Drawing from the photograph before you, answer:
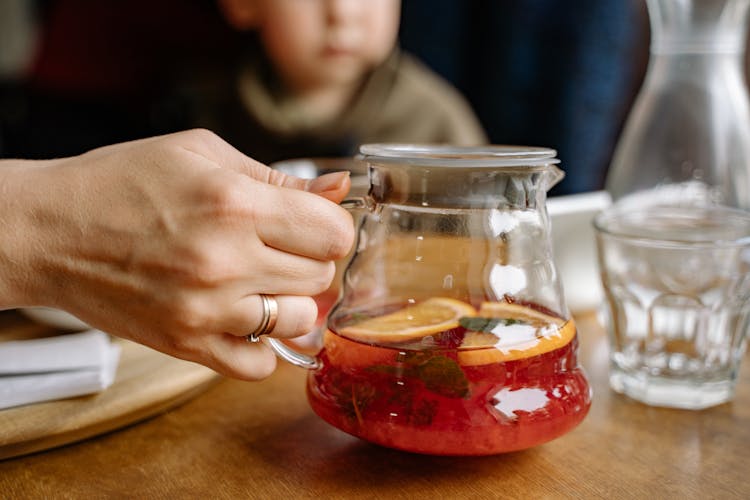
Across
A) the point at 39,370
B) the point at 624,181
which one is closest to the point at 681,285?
the point at 624,181

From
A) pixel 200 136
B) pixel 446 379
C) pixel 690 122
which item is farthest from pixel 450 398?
pixel 690 122

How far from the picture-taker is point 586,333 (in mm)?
830

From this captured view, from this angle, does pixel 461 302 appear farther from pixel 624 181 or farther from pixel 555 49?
pixel 555 49

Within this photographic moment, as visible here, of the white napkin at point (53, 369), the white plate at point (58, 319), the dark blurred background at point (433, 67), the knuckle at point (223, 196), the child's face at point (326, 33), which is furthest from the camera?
the dark blurred background at point (433, 67)

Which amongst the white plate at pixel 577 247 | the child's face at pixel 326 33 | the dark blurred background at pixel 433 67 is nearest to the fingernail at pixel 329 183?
the white plate at pixel 577 247

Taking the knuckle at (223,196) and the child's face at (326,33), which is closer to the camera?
the knuckle at (223,196)

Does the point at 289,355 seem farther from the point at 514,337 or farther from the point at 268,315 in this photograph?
the point at 514,337

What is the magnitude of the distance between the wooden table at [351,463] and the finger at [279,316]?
100mm

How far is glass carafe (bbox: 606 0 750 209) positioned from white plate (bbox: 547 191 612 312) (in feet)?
0.15

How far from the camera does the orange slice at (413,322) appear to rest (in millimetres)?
511

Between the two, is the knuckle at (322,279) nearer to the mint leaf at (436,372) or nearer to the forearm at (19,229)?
the mint leaf at (436,372)

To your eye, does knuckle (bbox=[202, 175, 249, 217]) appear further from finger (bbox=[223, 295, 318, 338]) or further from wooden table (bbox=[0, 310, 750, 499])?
wooden table (bbox=[0, 310, 750, 499])

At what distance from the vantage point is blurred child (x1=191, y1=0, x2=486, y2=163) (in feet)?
5.77

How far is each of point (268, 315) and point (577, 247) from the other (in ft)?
1.53
